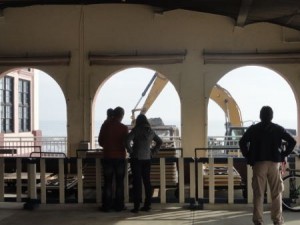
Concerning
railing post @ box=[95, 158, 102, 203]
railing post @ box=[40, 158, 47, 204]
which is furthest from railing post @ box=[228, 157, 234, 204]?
railing post @ box=[40, 158, 47, 204]

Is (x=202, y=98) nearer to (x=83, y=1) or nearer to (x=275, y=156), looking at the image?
(x=83, y=1)

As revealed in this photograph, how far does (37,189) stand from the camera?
807cm

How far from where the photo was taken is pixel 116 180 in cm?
707

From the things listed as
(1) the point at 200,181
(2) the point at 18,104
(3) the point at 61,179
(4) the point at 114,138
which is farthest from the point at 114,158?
(2) the point at 18,104

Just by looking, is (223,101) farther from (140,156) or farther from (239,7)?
(140,156)

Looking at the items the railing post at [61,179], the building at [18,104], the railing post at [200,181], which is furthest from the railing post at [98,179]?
the building at [18,104]

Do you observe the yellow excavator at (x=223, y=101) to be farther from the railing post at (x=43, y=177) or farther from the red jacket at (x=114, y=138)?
the railing post at (x=43, y=177)

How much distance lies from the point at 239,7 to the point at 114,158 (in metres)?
4.45

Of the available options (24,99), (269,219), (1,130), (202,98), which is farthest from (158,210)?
(24,99)

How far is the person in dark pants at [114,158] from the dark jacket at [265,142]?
1.98m

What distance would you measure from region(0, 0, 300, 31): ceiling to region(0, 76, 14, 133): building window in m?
4.79

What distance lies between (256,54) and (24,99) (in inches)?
376

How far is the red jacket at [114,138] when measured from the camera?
704 centimetres

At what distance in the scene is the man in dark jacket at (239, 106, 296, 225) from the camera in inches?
228
